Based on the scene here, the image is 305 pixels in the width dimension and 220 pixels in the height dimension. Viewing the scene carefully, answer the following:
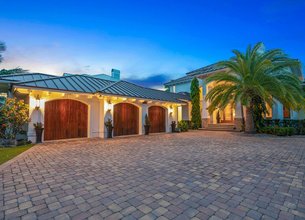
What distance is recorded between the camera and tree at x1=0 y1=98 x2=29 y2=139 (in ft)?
28.3

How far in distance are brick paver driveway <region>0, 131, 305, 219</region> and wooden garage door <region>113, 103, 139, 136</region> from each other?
7414 mm

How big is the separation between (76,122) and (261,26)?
2008cm

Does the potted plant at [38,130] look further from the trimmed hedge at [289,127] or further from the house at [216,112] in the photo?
the trimmed hedge at [289,127]

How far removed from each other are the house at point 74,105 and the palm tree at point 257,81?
221 inches

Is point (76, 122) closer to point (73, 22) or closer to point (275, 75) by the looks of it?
point (73, 22)

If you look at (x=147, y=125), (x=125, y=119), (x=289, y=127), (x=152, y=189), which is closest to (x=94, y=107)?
(x=125, y=119)

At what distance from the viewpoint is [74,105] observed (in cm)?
1132

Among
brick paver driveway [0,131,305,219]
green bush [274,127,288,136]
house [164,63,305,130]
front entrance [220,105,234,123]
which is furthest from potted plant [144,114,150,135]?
front entrance [220,105,234,123]

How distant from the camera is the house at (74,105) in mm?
9625

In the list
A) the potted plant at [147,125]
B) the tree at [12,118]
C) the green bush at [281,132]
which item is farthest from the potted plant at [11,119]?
the green bush at [281,132]

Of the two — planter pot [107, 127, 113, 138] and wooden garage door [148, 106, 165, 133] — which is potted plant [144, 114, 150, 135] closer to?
wooden garage door [148, 106, 165, 133]

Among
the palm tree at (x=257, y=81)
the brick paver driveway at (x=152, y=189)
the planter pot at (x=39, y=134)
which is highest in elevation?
the palm tree at (x=257, y=81)

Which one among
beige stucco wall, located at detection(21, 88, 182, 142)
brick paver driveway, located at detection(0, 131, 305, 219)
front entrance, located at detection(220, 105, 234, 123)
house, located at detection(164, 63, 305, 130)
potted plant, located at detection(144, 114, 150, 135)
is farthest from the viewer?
front entrance, located at detection(220, 105, 234, 123)

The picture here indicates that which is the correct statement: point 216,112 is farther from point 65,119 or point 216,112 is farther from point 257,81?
point 65,119
